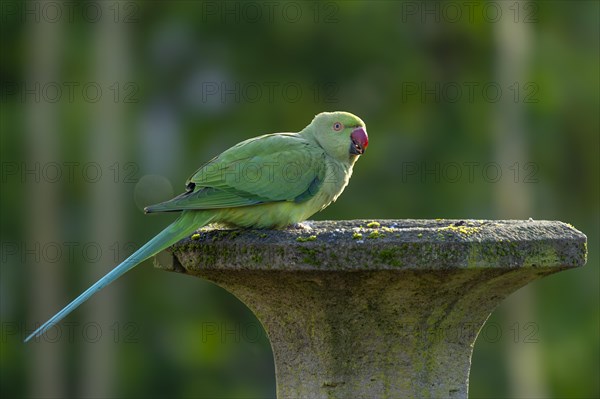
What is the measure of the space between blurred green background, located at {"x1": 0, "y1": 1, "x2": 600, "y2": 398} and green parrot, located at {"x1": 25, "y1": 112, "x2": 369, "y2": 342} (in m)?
8.22

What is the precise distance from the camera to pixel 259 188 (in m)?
4.68

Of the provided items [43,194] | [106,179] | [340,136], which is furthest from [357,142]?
[43,194]

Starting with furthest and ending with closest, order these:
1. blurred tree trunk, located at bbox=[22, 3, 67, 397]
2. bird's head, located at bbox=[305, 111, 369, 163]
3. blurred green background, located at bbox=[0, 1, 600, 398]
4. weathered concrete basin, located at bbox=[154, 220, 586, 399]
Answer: blurred green background, located at bbox=[0, 1, 600, 398] → blurred tree trunk, located at bbox=[22, 3, 67, 397] → bird's head, located at bbox=[305, 111, 369, 163] → weathered concrete basin, located at bbox=[154, 220, 586, 399]

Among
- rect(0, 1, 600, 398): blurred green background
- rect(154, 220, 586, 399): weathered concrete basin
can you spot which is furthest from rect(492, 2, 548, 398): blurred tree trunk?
rect(154, 220, 586, 399): weathered concrete basin

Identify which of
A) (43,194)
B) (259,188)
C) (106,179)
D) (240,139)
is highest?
(240,139)

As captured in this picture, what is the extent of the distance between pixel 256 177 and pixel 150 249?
2.32 ft

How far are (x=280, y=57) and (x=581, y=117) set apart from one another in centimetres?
501

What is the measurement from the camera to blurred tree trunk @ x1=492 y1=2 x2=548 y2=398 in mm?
12867

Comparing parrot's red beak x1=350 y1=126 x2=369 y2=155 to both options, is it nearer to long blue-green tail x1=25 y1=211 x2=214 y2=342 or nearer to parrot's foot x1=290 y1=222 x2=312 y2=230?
parrot's foot x1=290 y1=222 x2=312 y2=230

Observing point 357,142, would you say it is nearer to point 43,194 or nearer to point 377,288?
point 377,288

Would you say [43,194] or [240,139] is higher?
[240,139]

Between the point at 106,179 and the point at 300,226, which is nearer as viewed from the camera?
the point at 300,226

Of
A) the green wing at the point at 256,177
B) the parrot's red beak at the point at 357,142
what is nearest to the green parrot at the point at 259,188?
the green wing at the point at 256,177

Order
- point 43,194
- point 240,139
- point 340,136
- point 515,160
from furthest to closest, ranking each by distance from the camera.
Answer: point 240,139
point 43,194
point 515,160
point 340,136
